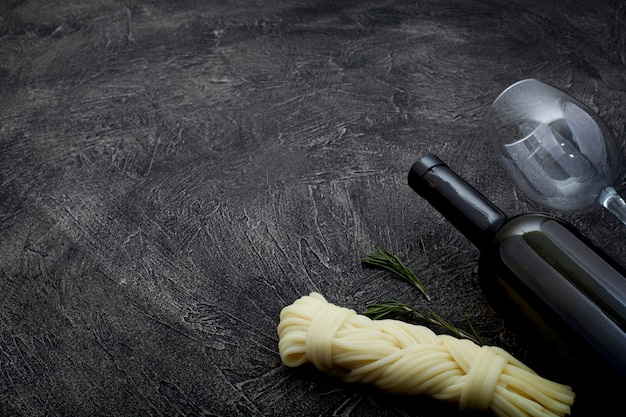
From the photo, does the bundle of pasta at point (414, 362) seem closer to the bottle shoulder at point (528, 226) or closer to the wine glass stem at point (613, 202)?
the bottle shoulder at point (528, 226)

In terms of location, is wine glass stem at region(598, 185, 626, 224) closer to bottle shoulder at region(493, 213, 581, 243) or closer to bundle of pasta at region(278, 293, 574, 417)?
bottle shoulder at region(493, 213, 581, 243)

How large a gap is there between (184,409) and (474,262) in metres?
0.42

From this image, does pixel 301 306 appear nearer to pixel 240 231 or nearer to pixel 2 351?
pixel 240 231

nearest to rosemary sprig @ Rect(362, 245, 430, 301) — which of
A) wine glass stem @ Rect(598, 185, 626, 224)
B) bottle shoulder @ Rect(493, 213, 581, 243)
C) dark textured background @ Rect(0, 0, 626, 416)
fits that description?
dark textured background @ Rect(0, 0, 626, 416)

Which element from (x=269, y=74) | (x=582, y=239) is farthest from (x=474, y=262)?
(x=269, y=74)

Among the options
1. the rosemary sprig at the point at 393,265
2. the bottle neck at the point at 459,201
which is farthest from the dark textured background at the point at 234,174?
the bottle neck at the point at 459,201

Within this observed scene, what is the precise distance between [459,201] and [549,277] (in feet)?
0.42

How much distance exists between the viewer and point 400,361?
0.70m

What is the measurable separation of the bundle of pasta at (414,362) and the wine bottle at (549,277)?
2.1 inches

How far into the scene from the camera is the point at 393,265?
85 centimetres

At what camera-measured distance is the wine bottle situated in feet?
2.15

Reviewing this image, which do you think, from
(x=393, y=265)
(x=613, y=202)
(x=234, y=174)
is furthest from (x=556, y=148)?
(x=234, y=174)

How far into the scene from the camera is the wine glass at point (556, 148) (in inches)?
31.1

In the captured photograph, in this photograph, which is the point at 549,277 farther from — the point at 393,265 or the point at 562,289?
the point at 393,265
